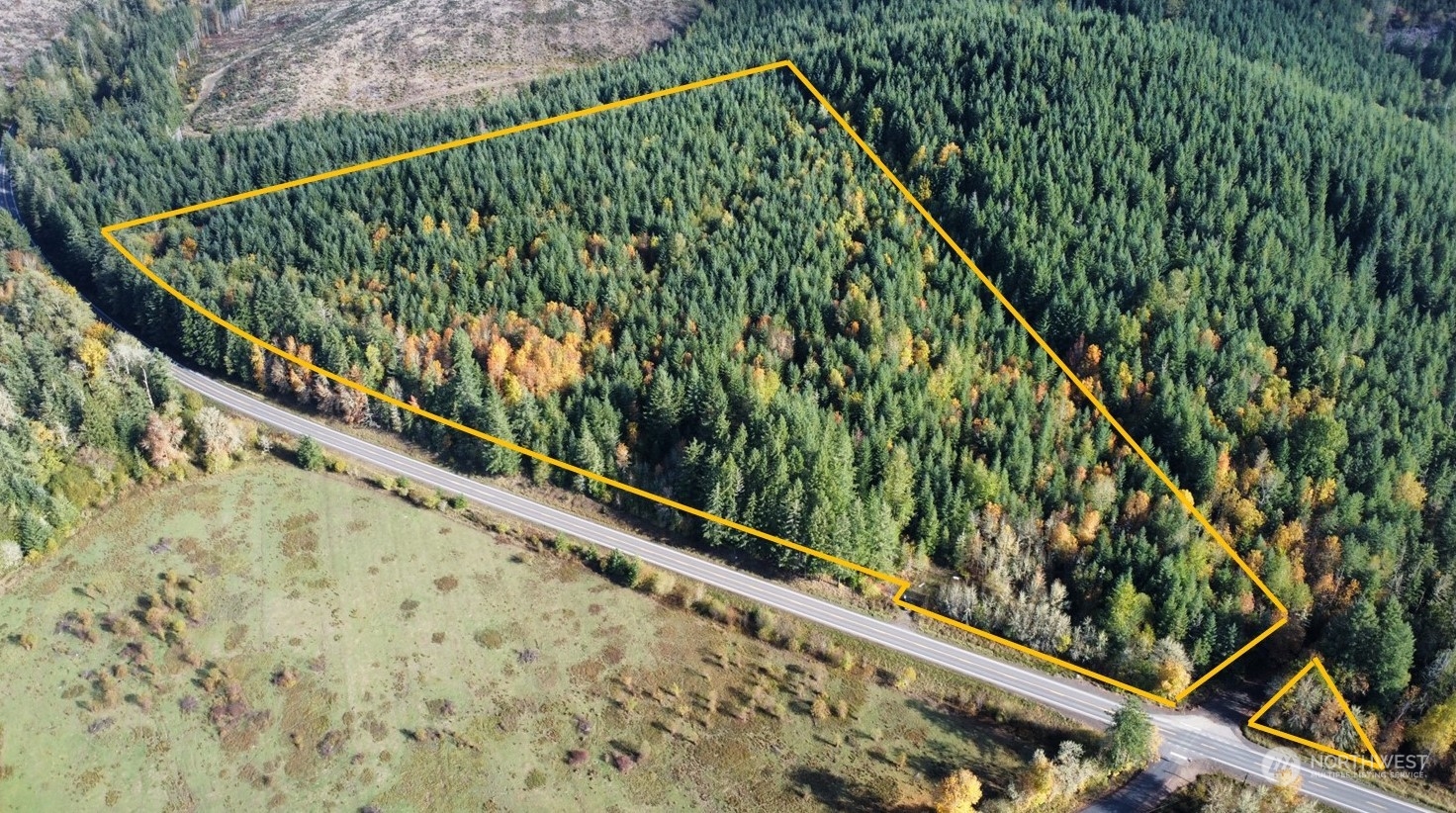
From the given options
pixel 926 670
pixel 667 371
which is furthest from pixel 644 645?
pixel 667 371

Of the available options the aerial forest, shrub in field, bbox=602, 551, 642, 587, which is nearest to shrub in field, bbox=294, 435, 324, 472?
the aerial forest

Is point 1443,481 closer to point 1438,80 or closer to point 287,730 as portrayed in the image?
point 287,730

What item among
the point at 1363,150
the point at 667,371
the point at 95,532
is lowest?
the point at 95,532
